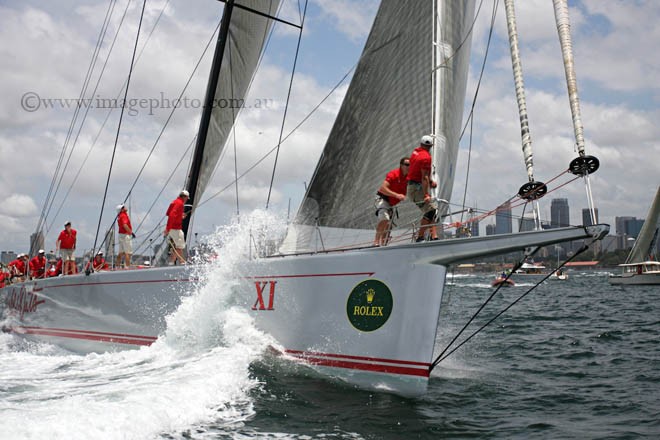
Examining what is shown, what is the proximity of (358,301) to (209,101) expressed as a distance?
583cm

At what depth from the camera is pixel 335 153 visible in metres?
7.90

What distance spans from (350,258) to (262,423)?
7.25ft

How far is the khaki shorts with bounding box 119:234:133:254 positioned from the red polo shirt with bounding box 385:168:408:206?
17.9 feet

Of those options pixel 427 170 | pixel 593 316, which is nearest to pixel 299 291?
pixel 427 170

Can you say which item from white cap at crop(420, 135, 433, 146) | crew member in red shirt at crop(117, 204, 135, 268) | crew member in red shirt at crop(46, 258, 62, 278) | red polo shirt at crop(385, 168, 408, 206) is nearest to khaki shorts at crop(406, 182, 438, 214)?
red polo shirt at crop(385, 168, 408, 206)

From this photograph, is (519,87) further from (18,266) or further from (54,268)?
(18,266)

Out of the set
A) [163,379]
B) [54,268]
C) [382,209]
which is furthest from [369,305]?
[54,268]

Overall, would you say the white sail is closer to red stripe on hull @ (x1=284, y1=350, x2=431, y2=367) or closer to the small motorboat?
red stripe on hull @ (x1=284, y1=350, x2=431, y2=367)

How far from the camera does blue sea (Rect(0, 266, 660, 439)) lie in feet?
15.2

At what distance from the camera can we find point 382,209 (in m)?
6.77

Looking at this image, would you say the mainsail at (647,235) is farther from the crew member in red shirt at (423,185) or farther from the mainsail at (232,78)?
the crew member in red shirt at (423,185)

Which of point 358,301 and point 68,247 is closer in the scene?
point 358,301

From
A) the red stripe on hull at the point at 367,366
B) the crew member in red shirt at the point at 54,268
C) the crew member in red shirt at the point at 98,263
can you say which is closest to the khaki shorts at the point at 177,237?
the crew member in red shirt at the point at 98,263

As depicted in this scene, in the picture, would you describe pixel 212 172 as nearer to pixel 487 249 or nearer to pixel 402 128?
pixel 402 128
